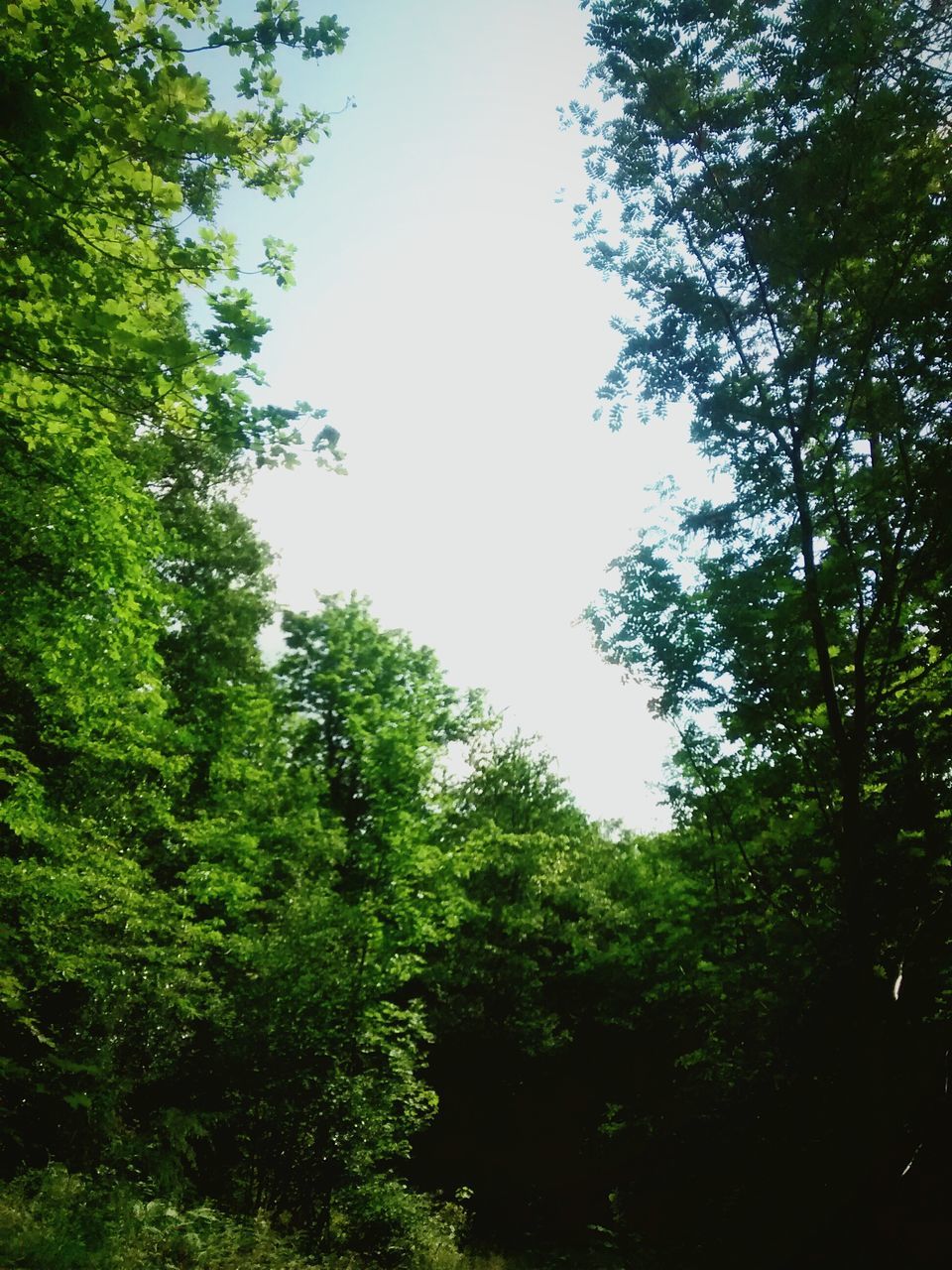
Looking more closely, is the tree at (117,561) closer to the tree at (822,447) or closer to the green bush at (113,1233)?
the green bush at (113,1233)

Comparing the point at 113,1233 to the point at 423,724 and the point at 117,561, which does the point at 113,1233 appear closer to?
the point at 117,561

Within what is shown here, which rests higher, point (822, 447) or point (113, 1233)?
point (822, 447)

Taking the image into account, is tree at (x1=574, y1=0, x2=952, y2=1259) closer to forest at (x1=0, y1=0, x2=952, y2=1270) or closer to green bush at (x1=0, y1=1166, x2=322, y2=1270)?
forest at (x1=0, y1=0, x2=952, y2=1270)

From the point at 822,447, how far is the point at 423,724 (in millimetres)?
12441

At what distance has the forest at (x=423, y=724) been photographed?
4.52 m

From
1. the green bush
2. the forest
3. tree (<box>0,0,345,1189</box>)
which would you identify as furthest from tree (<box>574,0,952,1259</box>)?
the green bush

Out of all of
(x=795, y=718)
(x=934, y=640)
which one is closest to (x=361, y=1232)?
(x=795, y=718)

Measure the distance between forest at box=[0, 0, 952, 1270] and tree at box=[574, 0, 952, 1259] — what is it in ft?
0.16

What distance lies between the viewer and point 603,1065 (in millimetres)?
22578

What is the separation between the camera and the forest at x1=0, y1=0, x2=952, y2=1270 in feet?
14.8

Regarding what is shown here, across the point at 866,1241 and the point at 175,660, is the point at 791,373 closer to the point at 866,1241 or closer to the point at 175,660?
the point at 866,1241

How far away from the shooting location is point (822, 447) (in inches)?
271

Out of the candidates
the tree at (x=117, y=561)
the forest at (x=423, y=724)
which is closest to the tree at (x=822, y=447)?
the forest at (x=423, y=724)

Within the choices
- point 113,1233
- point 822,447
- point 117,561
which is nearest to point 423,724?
point 117,561
